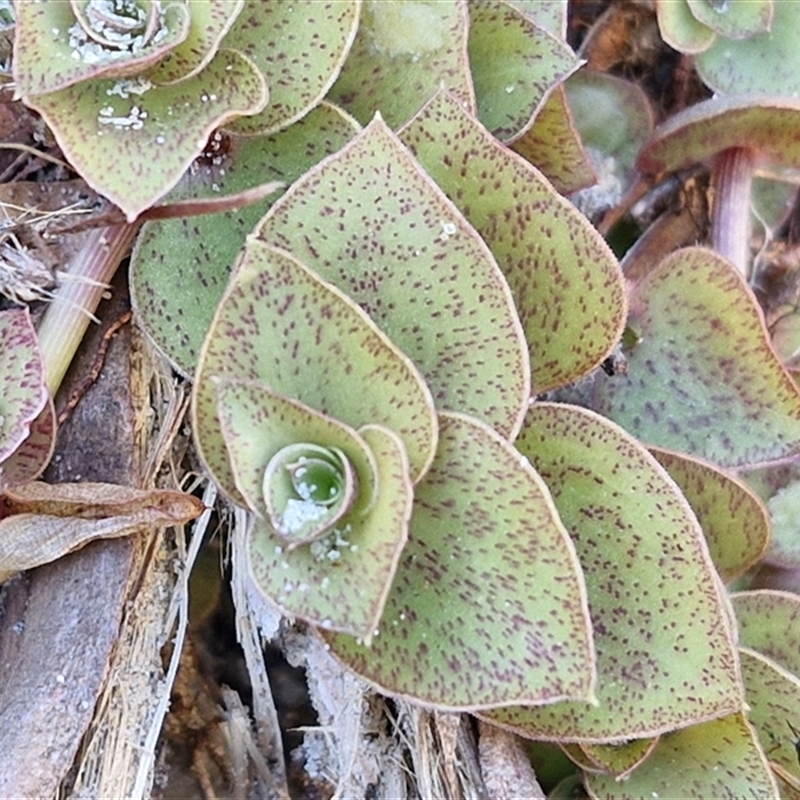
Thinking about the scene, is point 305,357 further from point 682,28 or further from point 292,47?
point 682,28

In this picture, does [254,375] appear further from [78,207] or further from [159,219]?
[78,207]

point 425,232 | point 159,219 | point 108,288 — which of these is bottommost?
point 108,288

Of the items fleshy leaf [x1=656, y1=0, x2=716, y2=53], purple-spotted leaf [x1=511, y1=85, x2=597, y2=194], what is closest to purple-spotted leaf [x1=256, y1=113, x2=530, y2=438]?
purple-spotted leaf [x1=511, y1=85, x2=597, y2=194]

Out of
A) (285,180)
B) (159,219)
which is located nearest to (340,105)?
(285,180)

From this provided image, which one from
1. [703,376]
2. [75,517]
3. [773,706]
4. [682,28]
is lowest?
[75,517]

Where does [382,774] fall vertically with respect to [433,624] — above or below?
below

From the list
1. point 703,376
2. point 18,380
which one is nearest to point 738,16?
point 703,376

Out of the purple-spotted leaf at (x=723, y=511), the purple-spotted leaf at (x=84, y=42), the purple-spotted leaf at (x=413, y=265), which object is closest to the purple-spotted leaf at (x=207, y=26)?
the purple-spotted leaf at (x=84, y=42)

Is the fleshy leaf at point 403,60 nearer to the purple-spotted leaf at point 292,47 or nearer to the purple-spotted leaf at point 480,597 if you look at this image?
the purple-spotted leaf at point 292,47
